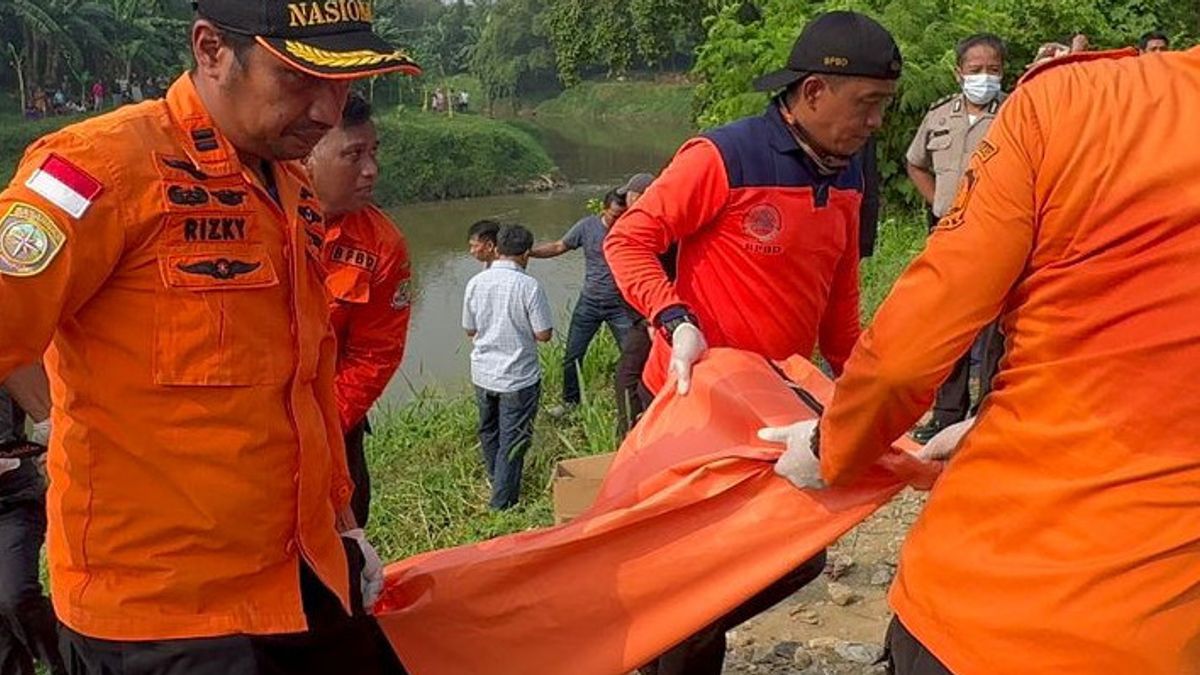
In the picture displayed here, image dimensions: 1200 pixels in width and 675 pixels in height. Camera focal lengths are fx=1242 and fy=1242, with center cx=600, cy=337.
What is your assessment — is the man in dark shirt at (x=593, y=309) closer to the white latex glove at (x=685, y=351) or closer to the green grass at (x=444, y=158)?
the white latex glove at (x=685, y=351)

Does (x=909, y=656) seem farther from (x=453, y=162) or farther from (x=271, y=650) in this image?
(x=453, y=162)

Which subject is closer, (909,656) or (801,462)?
(909,656)

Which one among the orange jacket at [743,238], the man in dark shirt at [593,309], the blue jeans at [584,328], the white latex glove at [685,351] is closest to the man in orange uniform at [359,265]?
the orange jacket at [743,238]

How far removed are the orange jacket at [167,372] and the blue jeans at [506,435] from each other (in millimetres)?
4516

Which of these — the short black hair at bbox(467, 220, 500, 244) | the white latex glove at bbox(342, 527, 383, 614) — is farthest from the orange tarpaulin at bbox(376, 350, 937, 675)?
the short black hair at bbox(467, 220, 500, 244)

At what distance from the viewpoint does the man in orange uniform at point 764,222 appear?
10.0 ft

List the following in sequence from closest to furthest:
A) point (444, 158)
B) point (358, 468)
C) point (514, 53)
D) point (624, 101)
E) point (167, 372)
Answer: point (167, 372) → point (358, 468) → point (444, 158) → point (624, 101) → point (514, 53)

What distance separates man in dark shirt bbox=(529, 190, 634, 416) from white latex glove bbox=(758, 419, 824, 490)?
5.61 metres

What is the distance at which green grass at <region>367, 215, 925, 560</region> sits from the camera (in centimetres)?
628

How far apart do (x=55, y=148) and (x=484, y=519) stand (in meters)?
4.69

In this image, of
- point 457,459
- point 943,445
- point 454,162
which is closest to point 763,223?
point 943,445

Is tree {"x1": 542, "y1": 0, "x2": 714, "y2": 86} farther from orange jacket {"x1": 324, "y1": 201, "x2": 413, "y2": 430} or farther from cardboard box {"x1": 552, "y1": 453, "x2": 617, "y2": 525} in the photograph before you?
cardboard box {"x1": 552, "y1": 453, "x2": 617, "y2": 525}

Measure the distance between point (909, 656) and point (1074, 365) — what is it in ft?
1.82

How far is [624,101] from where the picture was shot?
64.7 meters
